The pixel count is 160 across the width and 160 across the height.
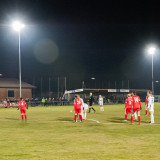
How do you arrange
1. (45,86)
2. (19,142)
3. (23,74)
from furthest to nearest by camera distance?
1. (23,74)
2. (45,86)
3. (19,142)

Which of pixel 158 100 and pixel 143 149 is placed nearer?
pixel 143 149

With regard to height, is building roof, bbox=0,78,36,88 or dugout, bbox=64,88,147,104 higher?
building roof, bbox=0,78,36,88

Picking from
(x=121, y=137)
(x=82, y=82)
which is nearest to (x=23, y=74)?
(x=82, y=82)

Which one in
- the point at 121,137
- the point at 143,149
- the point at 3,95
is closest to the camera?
the point at 143,149

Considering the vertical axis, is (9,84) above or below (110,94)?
above

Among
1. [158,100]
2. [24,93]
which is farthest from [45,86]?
[158,100]

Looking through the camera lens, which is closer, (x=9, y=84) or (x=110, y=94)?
(x=9, y=84)

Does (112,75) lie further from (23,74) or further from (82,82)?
(23,74)

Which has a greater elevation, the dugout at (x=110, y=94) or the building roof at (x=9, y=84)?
the building roof at (x=9, y=84)

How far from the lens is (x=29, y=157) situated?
750cm

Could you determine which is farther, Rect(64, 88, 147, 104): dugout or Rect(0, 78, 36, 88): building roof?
Rect(64, 88, 147, 104): dugout

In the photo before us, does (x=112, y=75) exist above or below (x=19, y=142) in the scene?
above

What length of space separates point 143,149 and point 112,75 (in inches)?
2775

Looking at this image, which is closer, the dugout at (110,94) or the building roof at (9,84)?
the building roof at (9,84)
